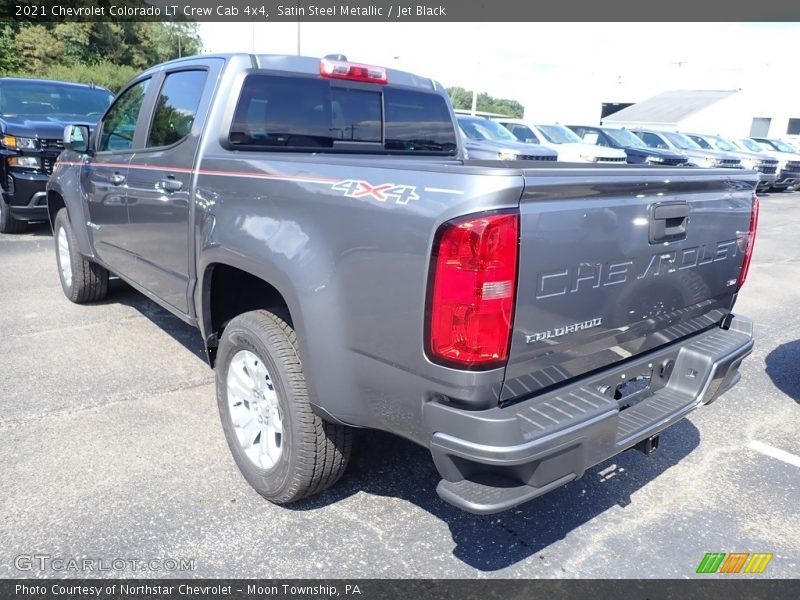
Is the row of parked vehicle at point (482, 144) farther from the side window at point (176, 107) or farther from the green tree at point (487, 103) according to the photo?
the green tree at point (487, 103)

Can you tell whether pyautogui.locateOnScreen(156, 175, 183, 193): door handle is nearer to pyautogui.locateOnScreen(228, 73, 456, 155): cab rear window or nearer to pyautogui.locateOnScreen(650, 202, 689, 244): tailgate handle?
pyautogui.locateOnScreen(228, 73, 456, 155): cab rear window

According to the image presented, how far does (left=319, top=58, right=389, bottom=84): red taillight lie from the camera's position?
138 inches

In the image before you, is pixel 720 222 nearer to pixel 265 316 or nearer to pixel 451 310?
pixel 451 310

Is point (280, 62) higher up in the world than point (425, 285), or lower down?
higher up

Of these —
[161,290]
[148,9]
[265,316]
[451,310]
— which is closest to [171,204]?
[161,290]

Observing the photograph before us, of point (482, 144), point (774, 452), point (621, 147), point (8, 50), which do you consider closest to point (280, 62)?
point (774, 452)

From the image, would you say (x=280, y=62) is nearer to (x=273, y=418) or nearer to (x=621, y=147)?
(x=273, y=418)

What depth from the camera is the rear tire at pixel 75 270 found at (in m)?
5.25

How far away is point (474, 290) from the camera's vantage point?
1.95 meters

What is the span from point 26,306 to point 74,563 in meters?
3.70

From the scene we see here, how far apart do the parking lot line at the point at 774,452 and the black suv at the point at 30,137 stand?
23.1 ft

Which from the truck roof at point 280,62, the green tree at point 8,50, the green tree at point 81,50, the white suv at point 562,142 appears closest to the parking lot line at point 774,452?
the truck roof at point 280,62

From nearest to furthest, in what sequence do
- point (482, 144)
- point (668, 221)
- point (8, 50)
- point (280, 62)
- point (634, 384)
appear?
point (668, 221)
point (634, 384)
point (280, 62)
point (482, 144)
point (8, 50)

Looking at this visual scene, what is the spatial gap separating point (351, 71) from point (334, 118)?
29 centimetres
